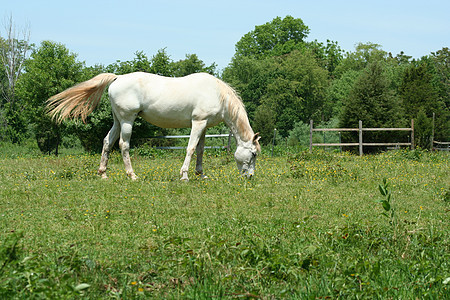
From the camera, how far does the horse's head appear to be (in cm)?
884

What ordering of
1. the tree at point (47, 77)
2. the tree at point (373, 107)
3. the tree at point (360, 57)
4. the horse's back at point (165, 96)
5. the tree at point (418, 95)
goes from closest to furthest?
the horse's back at point (165, 96) → the tree at point (47, 77) → the tree at point (373, 107) → the tree at point (418, 95) → the tree at point (360, 57)

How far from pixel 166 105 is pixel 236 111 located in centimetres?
154

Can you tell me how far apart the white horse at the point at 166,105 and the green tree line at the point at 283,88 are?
30.0 feet

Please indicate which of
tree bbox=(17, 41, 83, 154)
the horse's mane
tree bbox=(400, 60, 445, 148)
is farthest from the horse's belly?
tree bbox=(400, 60, 445, 148)

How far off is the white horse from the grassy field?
88cm

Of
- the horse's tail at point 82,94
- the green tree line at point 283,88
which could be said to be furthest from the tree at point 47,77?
the horse's tail at point 82,94

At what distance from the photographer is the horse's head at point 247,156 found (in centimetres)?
884

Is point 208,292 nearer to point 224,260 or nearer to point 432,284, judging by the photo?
point 224,260

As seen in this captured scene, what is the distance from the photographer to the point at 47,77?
68.9 ft

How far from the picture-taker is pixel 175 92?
28.1 feet

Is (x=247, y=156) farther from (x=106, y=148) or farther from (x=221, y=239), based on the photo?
(x=221, y=239)

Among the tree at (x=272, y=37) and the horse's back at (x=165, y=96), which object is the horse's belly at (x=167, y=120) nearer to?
the horse's back at (x=165, y=96)

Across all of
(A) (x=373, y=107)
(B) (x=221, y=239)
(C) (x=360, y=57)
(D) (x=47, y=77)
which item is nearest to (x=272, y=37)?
(C) (x=360, y=57)

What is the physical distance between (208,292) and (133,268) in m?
0.76
